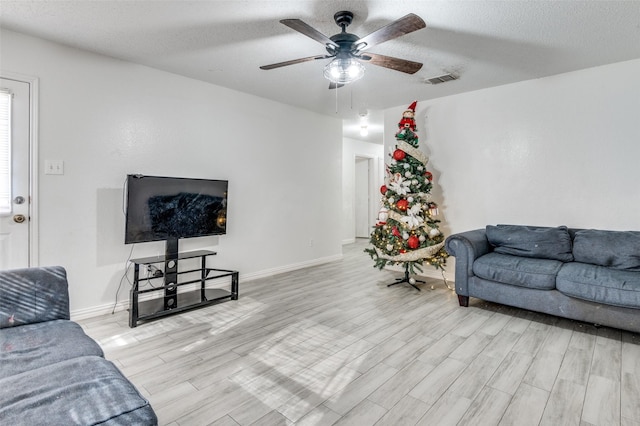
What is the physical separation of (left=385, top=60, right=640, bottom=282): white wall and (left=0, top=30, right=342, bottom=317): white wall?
2.14 meters

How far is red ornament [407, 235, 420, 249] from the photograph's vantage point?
12.7ft

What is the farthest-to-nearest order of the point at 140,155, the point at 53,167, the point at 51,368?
the point at 140,155 < the point at 53,167 < the point at 51,368

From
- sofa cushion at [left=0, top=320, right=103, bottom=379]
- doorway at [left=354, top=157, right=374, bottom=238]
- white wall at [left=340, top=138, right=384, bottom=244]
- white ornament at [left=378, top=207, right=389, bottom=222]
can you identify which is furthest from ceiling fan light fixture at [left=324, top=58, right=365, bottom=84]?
doorway at [left=354, top=157, right=374, bottom=238]

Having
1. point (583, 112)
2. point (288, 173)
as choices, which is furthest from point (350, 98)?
point (583, 112)

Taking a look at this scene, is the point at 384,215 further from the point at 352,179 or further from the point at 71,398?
the point at 352,179

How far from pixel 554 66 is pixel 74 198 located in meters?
4.93

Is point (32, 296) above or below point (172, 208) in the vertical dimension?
below

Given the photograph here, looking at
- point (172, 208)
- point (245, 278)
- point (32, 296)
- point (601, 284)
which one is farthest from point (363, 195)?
point (32, 296)

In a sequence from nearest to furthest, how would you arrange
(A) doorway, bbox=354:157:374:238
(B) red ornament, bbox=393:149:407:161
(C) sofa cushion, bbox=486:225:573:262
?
1. (C) sofa cushion, bbox=486:225:573:262
2. (B) red ornament, bbox=393:149:407:161
3. (A) doorway, bbox=354:157:374:238

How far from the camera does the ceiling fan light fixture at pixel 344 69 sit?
245cm

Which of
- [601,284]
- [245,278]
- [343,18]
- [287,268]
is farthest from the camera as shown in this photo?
[287,268]

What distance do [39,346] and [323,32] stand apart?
2.79 m

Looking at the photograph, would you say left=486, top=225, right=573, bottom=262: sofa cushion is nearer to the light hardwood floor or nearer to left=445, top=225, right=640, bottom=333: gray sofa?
left=445, top=225, right=640, bottom=333: gray sofa

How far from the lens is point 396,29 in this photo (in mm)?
2010
